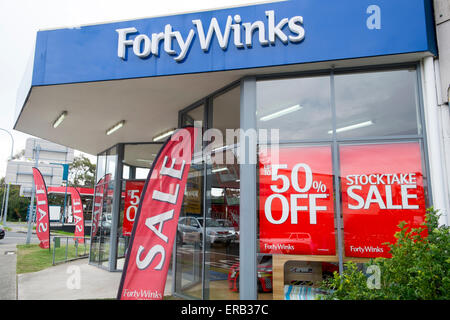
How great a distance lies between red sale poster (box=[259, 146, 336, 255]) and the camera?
4.39 meters

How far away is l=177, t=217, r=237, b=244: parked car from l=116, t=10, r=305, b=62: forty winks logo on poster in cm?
278

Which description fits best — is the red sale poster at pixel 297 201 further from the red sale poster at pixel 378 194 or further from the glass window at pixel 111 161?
the glass window at pixel 111 161

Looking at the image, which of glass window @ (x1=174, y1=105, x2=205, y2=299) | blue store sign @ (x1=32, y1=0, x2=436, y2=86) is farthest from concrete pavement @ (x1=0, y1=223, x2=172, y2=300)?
blue store sign @ (x1=32, y1=0, x2=436, y2=86)

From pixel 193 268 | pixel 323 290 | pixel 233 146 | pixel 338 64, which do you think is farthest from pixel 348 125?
pixel 193 268

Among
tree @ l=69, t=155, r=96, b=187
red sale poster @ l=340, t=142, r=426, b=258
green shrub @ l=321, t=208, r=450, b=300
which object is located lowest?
green shrub @ l=321, t=208, r=450, b=300

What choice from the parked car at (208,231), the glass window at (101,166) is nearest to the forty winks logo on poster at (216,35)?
the parked car at (208,231)

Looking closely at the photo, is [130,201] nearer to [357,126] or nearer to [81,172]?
[357,126]

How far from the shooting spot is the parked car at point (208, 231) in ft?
17.4

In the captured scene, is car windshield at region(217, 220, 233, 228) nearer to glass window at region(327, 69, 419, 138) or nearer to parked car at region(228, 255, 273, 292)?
parked car at region(228, 255, 273, 292)

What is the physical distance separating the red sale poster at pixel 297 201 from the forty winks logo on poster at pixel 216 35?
65.0 inches

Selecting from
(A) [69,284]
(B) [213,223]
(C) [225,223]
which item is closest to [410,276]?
(C) [225,223]

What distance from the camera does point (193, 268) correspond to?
19.9 feet
